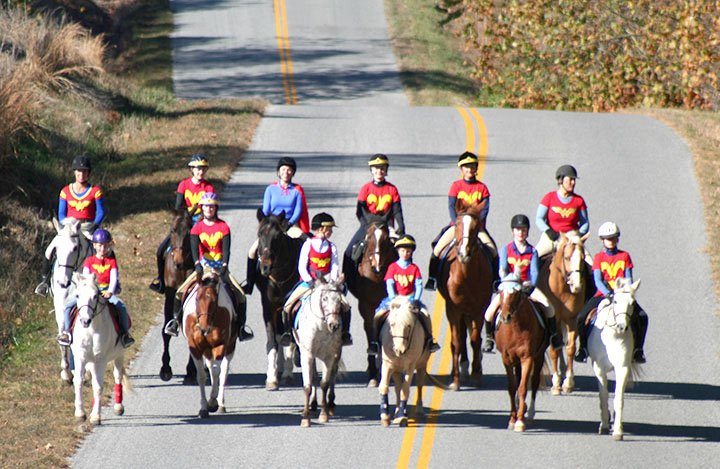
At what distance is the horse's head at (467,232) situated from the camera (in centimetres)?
1677

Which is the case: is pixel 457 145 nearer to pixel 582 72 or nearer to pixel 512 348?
pixel 582 72

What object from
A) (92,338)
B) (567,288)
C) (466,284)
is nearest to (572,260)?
(567,288)

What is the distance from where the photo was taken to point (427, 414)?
1669 centimetres

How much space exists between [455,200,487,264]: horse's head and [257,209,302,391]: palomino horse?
238cm

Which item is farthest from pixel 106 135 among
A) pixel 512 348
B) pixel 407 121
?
pixel 512 348

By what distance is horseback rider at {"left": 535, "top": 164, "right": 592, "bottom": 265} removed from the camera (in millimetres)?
18078

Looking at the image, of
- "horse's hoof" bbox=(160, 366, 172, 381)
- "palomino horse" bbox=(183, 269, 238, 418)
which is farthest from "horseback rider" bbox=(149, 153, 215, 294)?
"palomino horse" bbox=(183, 269, 238, 418)

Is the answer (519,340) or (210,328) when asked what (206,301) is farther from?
(519,340)

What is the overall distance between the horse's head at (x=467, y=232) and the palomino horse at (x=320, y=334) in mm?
2122

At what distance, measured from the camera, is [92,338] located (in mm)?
15648

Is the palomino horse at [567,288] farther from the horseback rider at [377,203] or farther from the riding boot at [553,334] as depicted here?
the horseback rider at [377,203]

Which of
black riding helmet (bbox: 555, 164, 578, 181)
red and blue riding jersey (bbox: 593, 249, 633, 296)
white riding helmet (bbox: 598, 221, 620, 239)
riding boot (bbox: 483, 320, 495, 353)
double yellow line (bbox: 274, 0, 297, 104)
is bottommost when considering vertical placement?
riding boot (bbox: 483, 320, 495, 353)

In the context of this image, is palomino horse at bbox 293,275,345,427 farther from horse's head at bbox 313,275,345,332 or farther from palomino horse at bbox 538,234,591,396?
palomino horse at bbox 538,234,591,396

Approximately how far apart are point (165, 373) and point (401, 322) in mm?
4300
